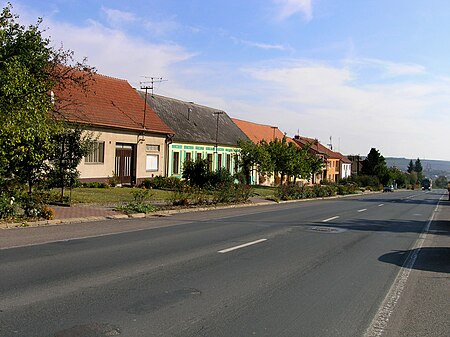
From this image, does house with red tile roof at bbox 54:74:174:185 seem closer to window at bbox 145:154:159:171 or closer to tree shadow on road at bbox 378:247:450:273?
window at bbox 145:154:159:171

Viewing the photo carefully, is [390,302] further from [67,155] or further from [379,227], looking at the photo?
[67,155]

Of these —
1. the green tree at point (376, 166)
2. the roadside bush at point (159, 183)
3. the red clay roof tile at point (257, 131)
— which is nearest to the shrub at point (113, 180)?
the roadside bush at point (159, 183)

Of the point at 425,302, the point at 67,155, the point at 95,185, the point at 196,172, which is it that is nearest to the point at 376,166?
the point at 196,172

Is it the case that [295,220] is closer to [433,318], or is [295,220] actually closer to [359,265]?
[359,265]

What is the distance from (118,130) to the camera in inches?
1378

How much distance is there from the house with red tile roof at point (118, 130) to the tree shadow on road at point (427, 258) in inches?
877

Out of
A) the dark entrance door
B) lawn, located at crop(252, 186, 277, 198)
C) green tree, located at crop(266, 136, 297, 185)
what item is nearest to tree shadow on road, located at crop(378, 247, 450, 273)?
lawn, located at crop(252, 186, 277, 198)

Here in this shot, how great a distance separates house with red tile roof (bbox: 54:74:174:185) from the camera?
107ft

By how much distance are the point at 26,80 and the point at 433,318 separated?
13.4 metres

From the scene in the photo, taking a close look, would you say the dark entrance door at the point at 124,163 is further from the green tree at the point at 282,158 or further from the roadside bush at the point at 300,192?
the green tree at the point at 282,158

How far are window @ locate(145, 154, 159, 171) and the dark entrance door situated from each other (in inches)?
75.7

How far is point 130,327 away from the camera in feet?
19.0

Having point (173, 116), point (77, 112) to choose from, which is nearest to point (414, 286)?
point (77, 112)

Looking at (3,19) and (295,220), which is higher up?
(3,19)
